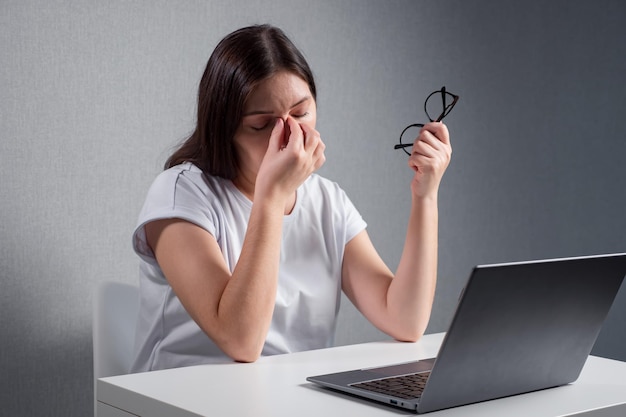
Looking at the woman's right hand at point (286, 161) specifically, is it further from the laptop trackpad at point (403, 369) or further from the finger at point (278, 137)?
the laptop trackpad at point (403, 369)

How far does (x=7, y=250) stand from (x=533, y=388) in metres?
1.16

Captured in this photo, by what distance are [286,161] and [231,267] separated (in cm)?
24

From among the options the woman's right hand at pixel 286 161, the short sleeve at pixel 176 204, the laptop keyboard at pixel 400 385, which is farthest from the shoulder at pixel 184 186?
the laptop keyboard at pixel 400 385

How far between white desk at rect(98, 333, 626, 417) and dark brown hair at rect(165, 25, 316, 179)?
44cm

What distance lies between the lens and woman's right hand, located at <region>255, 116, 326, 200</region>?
1.22m

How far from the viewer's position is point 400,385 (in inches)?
34.9

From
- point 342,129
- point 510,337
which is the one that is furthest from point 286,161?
point 342,129

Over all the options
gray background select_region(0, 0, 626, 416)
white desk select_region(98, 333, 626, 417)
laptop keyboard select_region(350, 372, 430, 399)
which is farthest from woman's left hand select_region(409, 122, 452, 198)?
gray background select_region(0, 0, 626, 416)

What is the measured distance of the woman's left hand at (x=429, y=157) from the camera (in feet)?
4.45

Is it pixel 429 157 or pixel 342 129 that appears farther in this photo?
pixel 342 129

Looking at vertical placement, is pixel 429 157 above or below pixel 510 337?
above

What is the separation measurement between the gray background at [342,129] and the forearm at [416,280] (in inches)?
28.8

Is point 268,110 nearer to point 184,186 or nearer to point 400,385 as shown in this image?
point 184,186

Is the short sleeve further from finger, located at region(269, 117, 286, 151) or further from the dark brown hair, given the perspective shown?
finger, located at region(269, 117, 286, 151)
